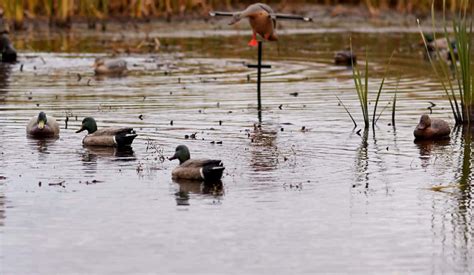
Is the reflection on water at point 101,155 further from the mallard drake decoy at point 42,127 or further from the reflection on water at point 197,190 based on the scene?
the reflection on water at point 197,190

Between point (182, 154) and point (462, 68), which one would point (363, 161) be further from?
point (462, 68)

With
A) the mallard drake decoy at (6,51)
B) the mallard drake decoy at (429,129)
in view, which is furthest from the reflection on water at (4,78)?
the mallard drake decoy at (429,129)

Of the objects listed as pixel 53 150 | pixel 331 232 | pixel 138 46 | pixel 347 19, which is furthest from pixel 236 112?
pixel 347 19

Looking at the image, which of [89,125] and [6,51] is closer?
[89,125]

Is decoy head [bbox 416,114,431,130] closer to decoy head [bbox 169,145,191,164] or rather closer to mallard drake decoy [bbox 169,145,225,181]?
decoy head [bbox 169,145,191,164]

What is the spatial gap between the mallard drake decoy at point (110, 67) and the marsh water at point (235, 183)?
50cm

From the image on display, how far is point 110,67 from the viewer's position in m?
24.9

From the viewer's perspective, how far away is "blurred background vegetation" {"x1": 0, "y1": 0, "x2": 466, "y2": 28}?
35.5 metres

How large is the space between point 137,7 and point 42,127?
21209 mm

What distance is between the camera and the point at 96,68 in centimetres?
2527

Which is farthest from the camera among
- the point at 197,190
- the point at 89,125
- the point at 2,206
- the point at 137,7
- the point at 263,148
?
the point at 137,7

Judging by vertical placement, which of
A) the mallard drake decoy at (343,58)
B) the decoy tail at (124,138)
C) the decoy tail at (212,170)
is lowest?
the decoy tail at (212,170)

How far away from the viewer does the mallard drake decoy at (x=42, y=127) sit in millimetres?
16094

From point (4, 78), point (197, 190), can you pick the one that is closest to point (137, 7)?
point (4, 78)
